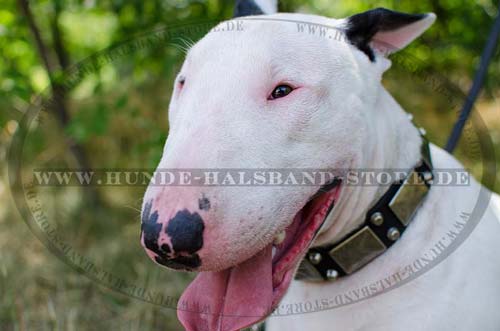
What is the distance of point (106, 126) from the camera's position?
327cm

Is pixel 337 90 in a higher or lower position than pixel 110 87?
higher

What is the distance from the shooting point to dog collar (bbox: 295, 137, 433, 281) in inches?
61.1

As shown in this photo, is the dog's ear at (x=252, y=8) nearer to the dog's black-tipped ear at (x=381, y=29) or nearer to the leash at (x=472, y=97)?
the dog's black-tipped ear at (x=381, y=29)

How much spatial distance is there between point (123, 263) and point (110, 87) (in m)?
1.59

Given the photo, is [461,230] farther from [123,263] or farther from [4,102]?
[4,102]

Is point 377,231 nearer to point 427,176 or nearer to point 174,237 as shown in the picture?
point 427,176

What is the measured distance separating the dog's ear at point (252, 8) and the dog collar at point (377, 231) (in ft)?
2.27

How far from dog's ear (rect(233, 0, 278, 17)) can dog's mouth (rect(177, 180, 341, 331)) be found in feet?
2.27

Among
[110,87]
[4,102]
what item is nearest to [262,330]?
[4,102]

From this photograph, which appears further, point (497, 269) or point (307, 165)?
point (497, 269)

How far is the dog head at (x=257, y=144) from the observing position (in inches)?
47.1

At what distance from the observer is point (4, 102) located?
2957 millimetres

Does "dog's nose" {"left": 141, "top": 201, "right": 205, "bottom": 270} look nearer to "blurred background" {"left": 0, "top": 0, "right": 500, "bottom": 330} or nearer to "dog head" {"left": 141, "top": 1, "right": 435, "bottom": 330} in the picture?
"dog head" {"left": 141, "top": 1, "right": 435, "bottom": 330}

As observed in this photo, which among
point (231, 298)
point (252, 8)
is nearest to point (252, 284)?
point (231, 298)
